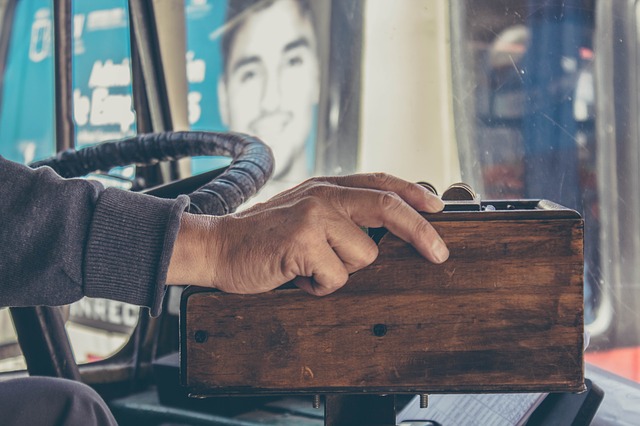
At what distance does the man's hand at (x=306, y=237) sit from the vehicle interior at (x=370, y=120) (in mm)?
54

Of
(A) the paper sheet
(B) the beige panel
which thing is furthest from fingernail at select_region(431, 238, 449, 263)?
(B) the beige panel

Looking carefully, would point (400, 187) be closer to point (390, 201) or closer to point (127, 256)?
point (390, 201)

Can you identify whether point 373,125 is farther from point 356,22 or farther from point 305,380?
point 305,380

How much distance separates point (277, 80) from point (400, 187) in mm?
1365

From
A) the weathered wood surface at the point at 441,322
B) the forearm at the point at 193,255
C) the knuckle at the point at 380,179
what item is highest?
the knuckle at the point at 380,179

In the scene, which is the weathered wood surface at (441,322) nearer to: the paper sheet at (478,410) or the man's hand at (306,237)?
the man's hand at (306,237)

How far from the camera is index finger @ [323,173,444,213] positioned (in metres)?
0.69

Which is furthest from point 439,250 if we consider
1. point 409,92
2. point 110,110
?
point 110,110

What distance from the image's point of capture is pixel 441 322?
68 cm

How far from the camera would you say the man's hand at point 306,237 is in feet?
2.22

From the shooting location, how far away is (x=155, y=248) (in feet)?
2.31

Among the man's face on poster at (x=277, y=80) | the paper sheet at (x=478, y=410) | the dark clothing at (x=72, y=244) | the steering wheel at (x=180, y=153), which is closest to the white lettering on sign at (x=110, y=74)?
the man's face on poster at (x=277, y=80)

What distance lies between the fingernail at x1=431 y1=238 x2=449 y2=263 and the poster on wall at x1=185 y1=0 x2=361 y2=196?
47.5 inches

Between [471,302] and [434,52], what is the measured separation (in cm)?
108
